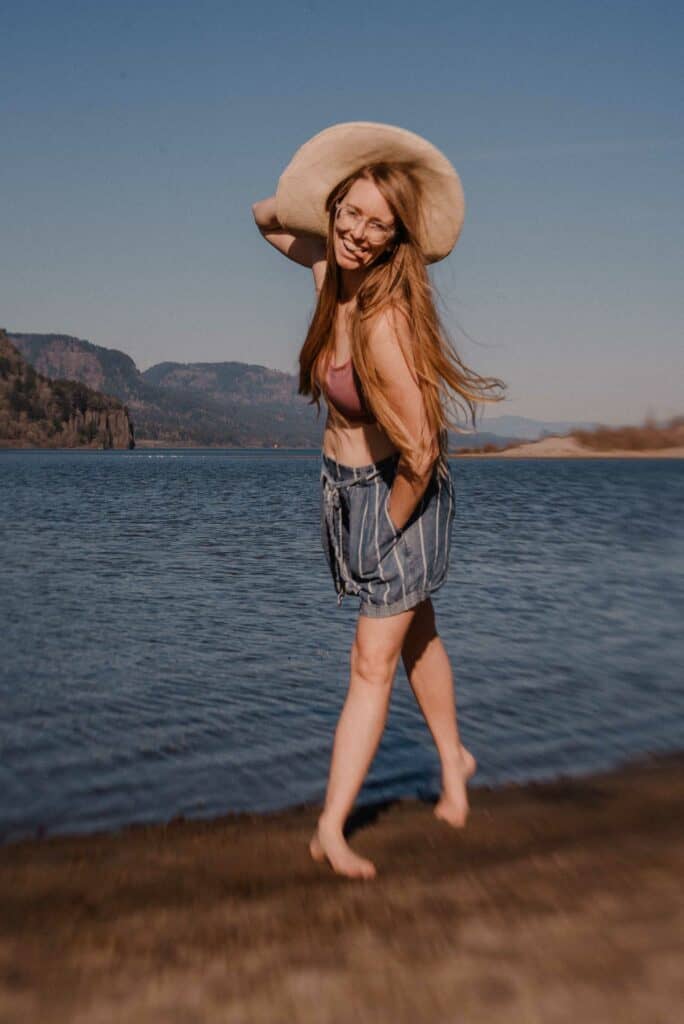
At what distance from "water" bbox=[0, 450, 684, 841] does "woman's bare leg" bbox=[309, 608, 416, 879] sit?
2.86 ft

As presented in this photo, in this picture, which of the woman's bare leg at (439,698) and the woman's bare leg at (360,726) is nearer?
the woman's bare leg at (360,726)

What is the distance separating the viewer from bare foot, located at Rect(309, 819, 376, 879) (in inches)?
110

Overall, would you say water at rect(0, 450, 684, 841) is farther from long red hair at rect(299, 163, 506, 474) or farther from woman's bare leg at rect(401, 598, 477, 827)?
long red hair at rect(299, 163, 506, 474)

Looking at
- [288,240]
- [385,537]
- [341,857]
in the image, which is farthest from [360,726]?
[288,240]

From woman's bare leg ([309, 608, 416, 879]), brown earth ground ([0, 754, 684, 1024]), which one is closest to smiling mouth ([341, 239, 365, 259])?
woman's bare leg ([309, 608, 416, 879])

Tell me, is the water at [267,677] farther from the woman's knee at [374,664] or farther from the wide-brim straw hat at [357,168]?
the wide-brim straw hat at [357,168]

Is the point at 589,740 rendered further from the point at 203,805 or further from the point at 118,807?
the point at 118,807

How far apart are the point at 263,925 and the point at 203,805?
1254 mm

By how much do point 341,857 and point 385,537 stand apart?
900 mm

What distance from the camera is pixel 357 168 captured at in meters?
2.67

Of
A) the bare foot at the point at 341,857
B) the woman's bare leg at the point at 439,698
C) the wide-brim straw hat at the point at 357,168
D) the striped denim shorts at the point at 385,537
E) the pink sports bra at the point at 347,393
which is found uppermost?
the wide-brim straw hat at the point at 357,168

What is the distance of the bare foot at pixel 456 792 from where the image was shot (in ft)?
10.7

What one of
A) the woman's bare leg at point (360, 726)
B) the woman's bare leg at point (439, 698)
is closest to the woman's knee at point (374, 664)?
the woman's bare leg at point (360, 726)

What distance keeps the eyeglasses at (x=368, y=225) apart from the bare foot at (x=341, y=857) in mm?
1624
